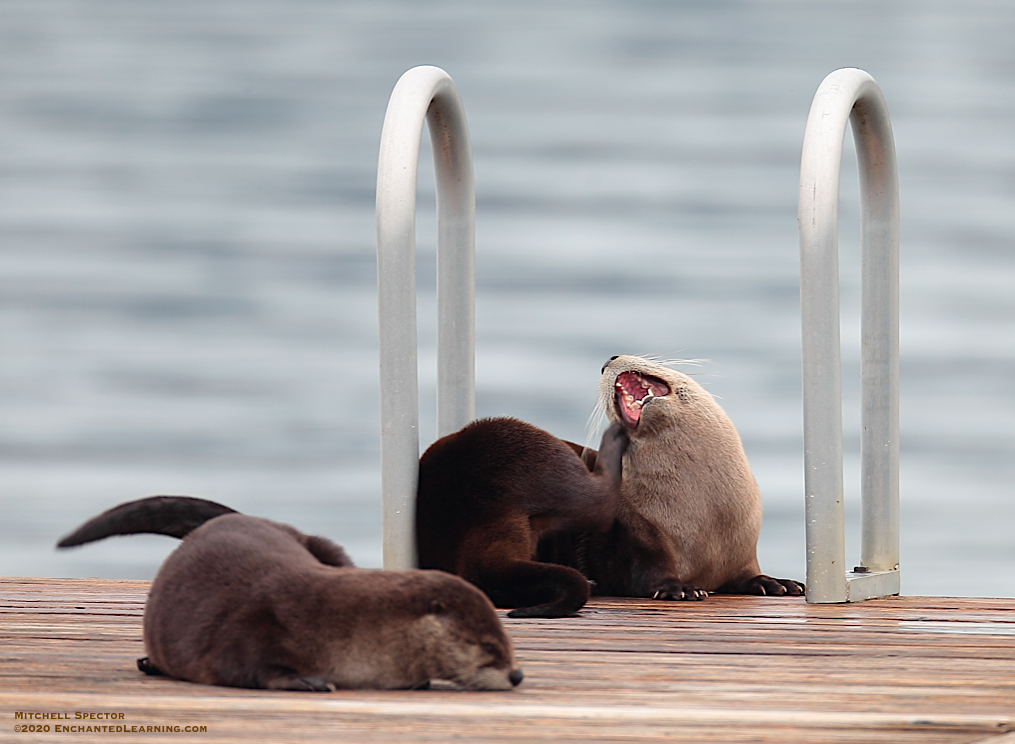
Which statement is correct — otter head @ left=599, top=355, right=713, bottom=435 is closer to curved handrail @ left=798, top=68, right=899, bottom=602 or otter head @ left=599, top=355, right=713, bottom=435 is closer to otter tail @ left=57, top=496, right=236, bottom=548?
curved handrail @ left=798, top=68, right=899, bottom=602

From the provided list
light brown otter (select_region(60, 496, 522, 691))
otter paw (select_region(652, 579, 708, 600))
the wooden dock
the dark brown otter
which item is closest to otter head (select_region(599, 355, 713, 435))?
the dark brown otter

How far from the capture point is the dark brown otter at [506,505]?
280cm

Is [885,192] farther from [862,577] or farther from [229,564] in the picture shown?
[229,564]

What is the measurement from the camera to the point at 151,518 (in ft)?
7.70

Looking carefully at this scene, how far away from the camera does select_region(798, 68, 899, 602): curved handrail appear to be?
289 cm

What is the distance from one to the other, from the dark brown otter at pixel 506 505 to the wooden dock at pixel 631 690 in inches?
6.9

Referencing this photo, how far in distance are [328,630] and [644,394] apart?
5.42ft

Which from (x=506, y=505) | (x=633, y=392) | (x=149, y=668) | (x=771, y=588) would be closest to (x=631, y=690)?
(x=149, y=668)

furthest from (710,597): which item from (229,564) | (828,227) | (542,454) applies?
(229,564)

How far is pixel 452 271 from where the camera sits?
11.4ft

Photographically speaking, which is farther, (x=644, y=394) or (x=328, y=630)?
(x=644, y=394)

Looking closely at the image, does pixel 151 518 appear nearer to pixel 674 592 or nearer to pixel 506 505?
pixel 506 505

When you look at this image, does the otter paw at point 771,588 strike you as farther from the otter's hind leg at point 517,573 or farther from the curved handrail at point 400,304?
the curved handrail at point 400,304

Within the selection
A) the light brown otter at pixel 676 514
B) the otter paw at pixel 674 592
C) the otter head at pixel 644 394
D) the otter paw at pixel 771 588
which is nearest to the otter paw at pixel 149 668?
the light brown otter at pixel 676 514
